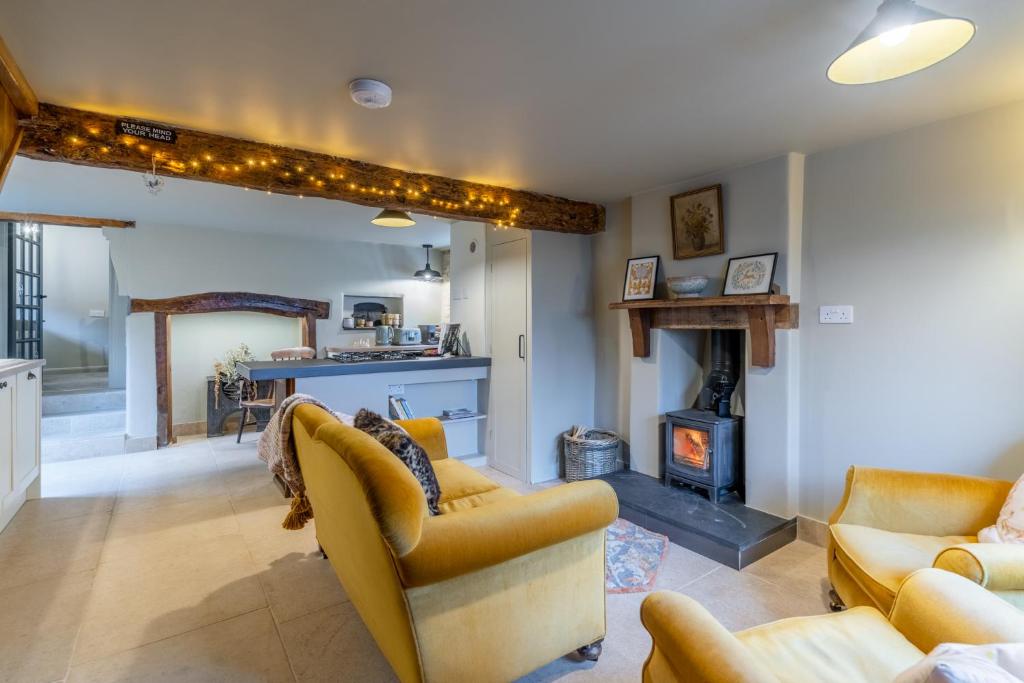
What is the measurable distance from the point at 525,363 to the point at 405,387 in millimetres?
1035

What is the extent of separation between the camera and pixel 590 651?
6.08 ft

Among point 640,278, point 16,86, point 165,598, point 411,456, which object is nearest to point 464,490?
point 411,456

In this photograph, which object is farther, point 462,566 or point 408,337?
point 408,337

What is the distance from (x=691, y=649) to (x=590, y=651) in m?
0.99

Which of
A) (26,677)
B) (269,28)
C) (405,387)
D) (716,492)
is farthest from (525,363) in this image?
(26,677)

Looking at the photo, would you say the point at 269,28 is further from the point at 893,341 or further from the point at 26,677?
the point at 893,341

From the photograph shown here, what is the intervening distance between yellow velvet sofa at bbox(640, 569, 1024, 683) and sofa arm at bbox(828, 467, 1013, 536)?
0.82 metres

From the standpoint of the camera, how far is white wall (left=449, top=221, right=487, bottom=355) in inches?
178

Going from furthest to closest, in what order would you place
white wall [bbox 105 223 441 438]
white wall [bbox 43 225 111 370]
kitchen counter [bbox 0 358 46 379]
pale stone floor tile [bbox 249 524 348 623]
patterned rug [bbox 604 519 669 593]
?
white wall [bbox 43 225 111 370]
white wall [bbox 105 223 441 438]
kitchen counter [bbox 0 358 46 379]
patterned rug [bbox 604 519 669 593]
pale stone floor tile [bbox 249 524 348 623]

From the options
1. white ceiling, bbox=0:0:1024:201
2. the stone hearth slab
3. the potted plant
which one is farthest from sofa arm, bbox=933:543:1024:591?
the potted plant

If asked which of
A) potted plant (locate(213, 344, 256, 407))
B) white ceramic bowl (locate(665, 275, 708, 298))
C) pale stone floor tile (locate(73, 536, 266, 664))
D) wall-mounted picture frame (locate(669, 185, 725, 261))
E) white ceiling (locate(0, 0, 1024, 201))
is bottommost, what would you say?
pale stone floor tile (locate(73, 536, 266, 664))

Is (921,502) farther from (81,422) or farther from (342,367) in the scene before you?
(81,422)

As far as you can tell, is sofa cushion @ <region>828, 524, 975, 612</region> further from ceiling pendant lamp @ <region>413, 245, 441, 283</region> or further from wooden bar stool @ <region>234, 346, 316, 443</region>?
ceiling pendant lamp @ <region>413, 245, 441, 283</region>

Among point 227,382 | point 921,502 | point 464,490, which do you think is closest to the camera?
point 921,502
